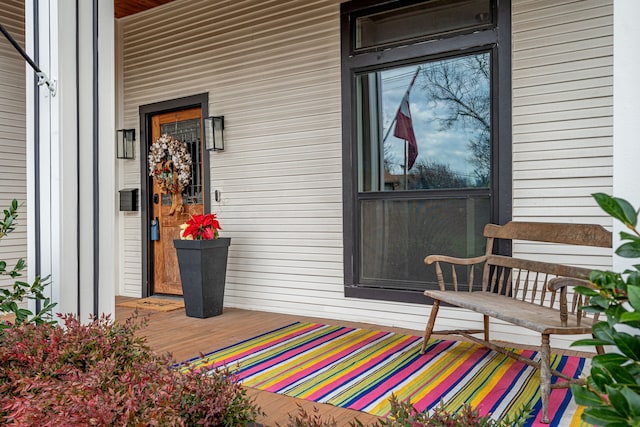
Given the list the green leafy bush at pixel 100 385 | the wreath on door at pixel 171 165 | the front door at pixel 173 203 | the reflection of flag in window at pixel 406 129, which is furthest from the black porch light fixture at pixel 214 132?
the green leafy bush at pixel 100 385

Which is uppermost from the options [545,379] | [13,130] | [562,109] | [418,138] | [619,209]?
[562,109]

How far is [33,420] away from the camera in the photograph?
3.14 feet

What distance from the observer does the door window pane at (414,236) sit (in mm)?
3594

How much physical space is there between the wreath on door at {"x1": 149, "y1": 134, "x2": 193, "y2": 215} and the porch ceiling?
141cm

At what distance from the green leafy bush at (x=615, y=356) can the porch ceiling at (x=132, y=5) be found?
17.8 ft

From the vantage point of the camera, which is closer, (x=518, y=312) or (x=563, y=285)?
(x=563, y=285)

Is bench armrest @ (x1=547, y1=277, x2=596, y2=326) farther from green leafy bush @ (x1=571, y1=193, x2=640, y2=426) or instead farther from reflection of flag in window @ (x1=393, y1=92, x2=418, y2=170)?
reflection of flag in window @ (x1=393, y1=92, x2=418, y2=170)

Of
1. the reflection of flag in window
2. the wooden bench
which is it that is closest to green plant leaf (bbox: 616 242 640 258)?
the wooden bench

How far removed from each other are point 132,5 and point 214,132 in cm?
179

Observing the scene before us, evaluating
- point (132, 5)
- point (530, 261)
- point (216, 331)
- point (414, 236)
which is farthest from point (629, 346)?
point (132, 5)

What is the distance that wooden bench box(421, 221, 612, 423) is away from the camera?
2.21m

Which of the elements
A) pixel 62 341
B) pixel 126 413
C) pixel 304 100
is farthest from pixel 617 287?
pixel 304 100

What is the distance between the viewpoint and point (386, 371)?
2859 mm

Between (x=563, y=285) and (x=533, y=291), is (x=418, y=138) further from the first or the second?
(x=563, y=285)
